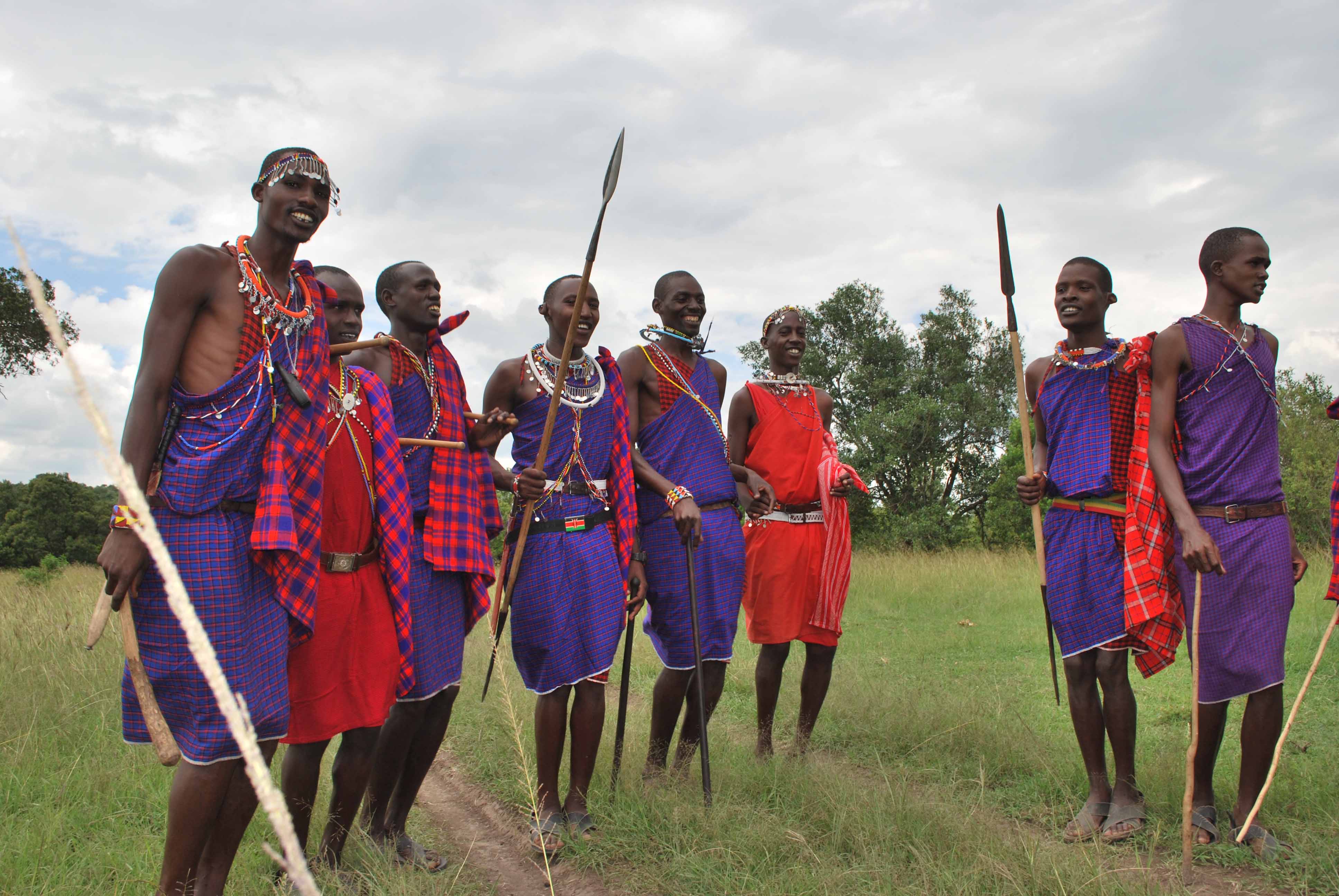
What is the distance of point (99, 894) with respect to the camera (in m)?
3.29

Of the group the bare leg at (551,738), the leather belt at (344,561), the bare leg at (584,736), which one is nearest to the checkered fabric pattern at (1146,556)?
the bare leg at (584,736)

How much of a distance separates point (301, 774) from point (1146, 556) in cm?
334

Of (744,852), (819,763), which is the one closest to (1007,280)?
(819,763)

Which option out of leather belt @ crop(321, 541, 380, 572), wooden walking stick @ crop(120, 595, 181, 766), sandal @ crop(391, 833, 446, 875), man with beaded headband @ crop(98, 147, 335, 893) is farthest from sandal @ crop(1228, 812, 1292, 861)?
wooden walking stick @ crop(120, 595, 181, 766)

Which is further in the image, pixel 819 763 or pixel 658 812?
pixel 819 763

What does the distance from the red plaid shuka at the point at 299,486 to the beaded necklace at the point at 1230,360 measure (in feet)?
11.0

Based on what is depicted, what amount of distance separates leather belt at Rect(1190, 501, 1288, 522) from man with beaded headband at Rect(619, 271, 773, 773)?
6.62 feet

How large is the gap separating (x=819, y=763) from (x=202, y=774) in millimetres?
2805

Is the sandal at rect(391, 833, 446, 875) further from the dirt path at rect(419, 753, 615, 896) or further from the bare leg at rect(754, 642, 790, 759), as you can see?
the bare leg at rect(754, 642, 790, 759)

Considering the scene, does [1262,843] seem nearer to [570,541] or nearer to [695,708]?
[695,708]

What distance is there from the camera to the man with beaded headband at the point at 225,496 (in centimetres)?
262

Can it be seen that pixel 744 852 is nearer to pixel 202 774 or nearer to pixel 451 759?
pixel 202 774

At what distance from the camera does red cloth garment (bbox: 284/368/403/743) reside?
3.20 metres

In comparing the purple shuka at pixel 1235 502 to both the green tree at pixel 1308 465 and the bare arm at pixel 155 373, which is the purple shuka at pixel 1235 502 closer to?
the bare arm at pixel 155 373
